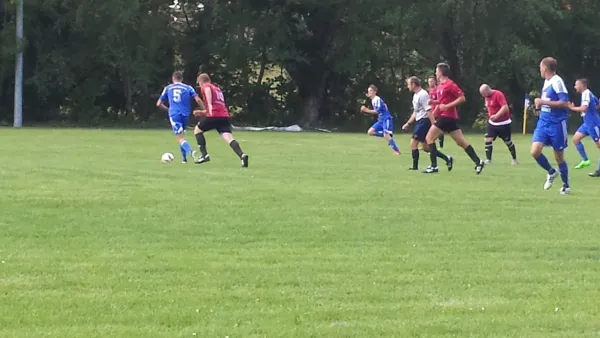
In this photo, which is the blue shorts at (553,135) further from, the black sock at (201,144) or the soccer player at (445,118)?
the black sock at (201,144)

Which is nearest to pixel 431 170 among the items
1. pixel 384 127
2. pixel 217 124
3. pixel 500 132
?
pixel 500 132

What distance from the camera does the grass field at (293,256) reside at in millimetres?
6203

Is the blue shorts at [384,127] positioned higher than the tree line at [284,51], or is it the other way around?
the tree line at [284,51]

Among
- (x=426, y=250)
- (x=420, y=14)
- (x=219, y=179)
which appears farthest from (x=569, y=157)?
(x=420, y=14)

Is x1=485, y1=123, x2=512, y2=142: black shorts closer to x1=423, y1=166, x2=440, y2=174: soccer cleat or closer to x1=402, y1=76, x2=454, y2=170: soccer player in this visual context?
x1=402, y1=76, x2=454, y2=170: soccer player

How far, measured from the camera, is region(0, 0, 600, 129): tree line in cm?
4275

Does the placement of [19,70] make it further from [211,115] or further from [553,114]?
[553,114]

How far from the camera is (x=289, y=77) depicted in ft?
152

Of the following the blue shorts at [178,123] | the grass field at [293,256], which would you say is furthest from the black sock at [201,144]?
the grass field at [293,256]

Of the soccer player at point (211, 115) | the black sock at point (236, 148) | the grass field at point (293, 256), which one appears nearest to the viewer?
the grass field at point (293, 256)

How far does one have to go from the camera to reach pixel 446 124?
58.1 ft

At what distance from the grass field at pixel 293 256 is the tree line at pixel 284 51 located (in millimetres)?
27671

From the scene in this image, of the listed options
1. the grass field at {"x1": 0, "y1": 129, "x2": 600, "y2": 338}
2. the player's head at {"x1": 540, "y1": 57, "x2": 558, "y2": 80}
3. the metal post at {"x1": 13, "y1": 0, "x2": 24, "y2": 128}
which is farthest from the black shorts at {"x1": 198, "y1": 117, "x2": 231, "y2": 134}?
the metal post at {"x1": 13, "y1": 0, "x2": 24, "y2": 128}

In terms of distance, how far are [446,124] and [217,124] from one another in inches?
160
